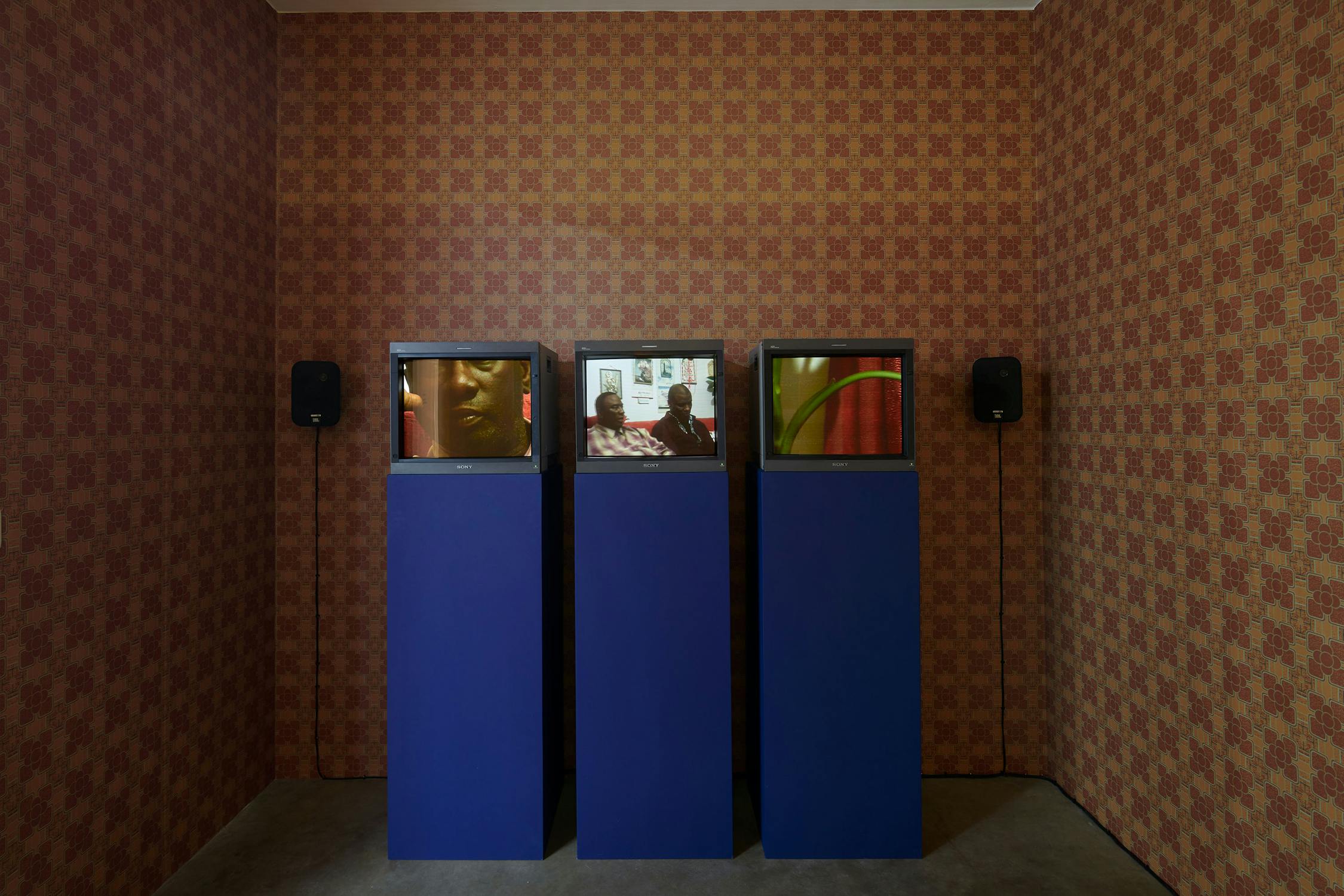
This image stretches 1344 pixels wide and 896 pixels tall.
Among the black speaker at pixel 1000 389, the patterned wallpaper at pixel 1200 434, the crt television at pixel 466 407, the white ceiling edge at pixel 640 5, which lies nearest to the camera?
the patterned wallpaper at pixel 1200 434

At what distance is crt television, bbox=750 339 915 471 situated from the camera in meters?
2.44

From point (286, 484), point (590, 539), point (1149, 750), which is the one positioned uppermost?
point (286, 484)

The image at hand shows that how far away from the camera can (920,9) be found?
3.02m

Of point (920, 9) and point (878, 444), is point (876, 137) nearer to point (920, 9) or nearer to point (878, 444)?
point (920, 9)

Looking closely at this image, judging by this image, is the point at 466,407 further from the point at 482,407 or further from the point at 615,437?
the point at 615,437

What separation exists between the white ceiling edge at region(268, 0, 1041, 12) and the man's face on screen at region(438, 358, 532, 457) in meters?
1.70

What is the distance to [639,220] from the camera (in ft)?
9.95

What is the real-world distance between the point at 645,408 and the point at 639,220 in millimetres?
1035

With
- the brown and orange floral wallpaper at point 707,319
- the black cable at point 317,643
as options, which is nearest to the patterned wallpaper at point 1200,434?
the brown and orange floral wallpaper at point 707,319

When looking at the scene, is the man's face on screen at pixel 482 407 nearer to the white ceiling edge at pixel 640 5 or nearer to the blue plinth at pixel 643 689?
the blue plinth at pixel 643 689

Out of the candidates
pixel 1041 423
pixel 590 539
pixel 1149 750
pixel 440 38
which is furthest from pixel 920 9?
pixel 1149 750

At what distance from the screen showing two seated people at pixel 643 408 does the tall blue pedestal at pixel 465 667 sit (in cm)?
31

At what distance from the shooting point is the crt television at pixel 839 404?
95.9 inches

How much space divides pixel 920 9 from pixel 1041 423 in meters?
1.88
